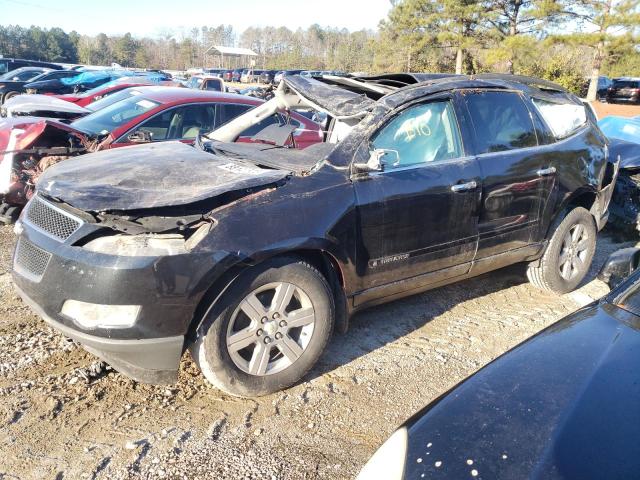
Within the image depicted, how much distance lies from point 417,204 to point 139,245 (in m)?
1.82

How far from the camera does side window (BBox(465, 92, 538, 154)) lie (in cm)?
414

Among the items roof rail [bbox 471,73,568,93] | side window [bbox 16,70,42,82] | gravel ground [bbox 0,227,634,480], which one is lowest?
gravel ground [bbox 0,227,634,480]

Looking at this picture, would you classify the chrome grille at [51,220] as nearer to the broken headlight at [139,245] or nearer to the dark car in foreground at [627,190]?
the broken headlight at [139,245]

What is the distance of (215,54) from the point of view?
83.2 metres

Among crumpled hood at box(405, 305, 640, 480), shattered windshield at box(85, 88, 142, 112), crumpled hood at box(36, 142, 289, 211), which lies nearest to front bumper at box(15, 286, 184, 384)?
crumpled hood at box(36, 142, 289, 211)

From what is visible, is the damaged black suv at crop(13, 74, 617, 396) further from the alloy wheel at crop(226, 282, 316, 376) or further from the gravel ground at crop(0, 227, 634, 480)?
the gravel ground at crop(0, 227, 634, 480)

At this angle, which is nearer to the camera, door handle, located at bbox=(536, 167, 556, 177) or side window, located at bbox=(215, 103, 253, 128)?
door handle, located at bbox=(536, 167, 556, 177)

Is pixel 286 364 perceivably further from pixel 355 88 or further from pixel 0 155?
pixel 0 155

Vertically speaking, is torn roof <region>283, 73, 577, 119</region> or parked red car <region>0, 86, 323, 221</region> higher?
torn roof <region>283, 73, 577, 119</region>

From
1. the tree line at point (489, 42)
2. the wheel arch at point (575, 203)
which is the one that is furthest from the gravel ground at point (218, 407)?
the tree line at point (489, 42)

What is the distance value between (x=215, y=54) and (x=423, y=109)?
281 ft

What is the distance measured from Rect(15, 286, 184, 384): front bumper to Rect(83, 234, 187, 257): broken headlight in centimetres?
44

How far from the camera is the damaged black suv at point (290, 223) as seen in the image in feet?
9.23

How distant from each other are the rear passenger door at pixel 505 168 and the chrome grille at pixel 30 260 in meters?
2.94
